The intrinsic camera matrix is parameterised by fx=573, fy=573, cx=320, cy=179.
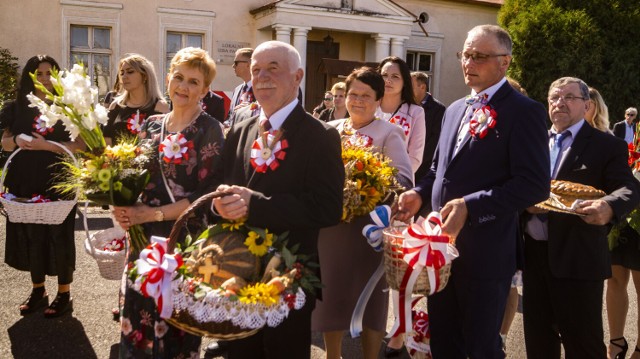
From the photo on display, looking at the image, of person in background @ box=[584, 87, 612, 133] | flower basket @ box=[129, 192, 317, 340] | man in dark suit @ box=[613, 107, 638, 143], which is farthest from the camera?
man in dark suit @ box=[613, 107, 638, 143]

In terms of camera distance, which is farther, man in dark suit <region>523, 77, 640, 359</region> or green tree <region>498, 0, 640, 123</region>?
green tree <region>498, 0, 640, 123</region>

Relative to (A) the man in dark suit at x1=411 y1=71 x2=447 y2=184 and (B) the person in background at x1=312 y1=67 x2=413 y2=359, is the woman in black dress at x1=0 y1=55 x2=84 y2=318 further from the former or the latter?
(A) the man in dark suit at x1=411 y1=71 x2=447 y2=184

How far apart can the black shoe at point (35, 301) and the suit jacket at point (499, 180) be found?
3789mm

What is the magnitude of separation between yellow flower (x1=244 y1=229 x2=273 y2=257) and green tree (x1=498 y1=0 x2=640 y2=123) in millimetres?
16820

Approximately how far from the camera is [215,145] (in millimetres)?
3324

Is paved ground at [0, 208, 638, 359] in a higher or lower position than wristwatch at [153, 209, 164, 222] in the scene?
lower

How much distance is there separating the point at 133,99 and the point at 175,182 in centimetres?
184

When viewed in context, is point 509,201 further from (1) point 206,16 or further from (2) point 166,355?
(1) point 206,16

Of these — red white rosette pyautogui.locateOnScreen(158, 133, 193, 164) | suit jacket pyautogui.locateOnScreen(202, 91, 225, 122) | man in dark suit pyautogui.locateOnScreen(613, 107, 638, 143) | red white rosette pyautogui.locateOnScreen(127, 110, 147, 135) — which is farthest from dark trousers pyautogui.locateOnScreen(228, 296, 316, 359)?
man in dark suit pyautogui.locateOnScreen(613, 107, 638, 143)

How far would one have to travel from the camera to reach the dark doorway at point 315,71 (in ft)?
60.5

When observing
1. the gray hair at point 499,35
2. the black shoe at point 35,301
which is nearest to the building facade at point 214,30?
the black shoe at point 35,301

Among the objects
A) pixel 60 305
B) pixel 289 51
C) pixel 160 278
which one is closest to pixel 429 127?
pixel 289 51

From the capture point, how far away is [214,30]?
55.4ft

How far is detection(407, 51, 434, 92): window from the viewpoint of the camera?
20.4 meters
